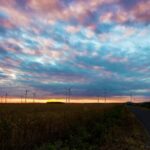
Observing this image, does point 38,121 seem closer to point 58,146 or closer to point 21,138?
point 21,138

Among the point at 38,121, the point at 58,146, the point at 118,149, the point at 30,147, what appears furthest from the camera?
the point at 38,121

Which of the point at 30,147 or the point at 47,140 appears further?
the point at 47,140

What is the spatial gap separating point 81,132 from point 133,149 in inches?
136

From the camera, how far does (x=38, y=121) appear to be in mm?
18922

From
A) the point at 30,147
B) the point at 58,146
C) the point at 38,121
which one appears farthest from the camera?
the point at 38,121

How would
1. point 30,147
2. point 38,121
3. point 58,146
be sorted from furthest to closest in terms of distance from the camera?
point 38,121, point 30,147, point 58,146

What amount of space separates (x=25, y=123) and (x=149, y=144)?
7.00 meters

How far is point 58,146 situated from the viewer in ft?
47.7

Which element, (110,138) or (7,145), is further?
(110,138)

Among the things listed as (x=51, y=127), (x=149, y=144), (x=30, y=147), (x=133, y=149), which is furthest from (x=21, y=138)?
(x=149, y=144)

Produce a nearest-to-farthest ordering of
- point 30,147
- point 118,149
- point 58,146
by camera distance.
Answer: point 58,146, point 30,147, point 118,149

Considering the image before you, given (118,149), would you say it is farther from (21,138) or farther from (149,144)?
(21,138)

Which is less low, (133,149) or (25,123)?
(25,123)

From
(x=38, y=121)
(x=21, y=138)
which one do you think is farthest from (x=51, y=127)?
(x=21, y=138)
